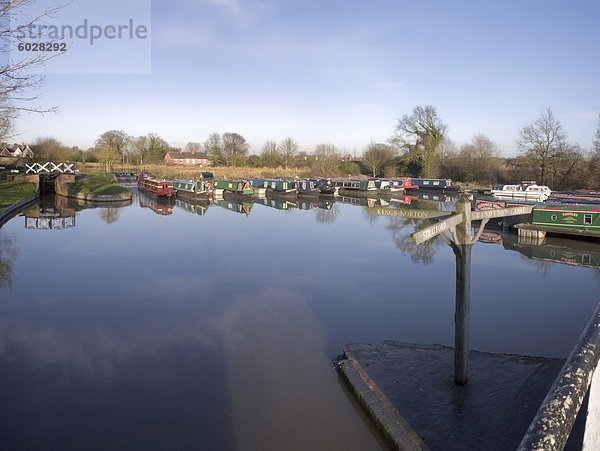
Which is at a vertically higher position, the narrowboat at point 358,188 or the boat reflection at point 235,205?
the narrowboat at point 358,188

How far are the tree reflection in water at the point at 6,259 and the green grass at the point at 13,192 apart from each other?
5663mm

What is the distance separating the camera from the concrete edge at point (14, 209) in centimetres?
1715

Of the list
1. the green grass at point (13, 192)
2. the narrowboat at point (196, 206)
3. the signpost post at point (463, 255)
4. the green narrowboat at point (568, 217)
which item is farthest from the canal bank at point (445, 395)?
the green grass at point (13, 192)

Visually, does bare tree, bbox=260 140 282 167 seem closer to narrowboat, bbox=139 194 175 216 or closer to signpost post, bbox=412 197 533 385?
narrowboat, bbox=139 194 175 216

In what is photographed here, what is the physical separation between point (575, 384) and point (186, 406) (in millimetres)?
4631

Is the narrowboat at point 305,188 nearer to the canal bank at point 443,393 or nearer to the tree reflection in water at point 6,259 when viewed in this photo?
the tree reflection in water at point 6,259

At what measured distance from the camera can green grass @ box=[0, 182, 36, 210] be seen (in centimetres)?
2023

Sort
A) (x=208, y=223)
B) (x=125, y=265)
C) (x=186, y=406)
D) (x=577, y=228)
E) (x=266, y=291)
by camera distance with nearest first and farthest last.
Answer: (x=186, y=406) < (x=266, y=291) < (x=125, y=265) < (x=577, y=228) < (x=208, y=223)

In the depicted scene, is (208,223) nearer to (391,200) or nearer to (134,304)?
(134,304)

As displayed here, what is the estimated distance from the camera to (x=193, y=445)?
4266mm

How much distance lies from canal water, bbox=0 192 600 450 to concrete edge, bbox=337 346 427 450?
0.16 meters

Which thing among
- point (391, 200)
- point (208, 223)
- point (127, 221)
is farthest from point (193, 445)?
point (391, 200)

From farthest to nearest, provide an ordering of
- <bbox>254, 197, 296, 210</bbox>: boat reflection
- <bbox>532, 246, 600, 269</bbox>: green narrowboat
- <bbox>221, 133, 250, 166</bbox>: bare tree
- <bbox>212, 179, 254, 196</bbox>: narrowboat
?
<bbox>221, 133, 250, 166</bbox>: bare tree → <bbox>212, 179, 254, 196</bbox>: narrowboat → <bbox>254, 197, 296, 210</bbox>: boat reflection → <bbox>532, 246, 600, 269</bbox>: green narrowboat

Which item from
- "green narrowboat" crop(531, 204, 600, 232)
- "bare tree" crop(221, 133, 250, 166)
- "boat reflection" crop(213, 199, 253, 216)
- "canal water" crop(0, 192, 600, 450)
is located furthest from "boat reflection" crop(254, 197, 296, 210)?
"bare tree" crop(221, 133, 250, 166)
